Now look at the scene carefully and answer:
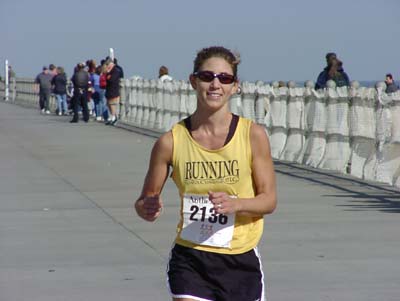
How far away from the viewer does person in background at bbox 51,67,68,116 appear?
138 ft

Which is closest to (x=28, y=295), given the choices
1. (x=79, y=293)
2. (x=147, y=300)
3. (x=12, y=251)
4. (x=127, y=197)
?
(x=79, y=293)

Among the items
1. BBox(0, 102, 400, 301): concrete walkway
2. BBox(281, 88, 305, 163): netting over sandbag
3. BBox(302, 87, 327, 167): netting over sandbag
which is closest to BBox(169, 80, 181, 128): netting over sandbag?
BBox(281, 88, 305, 163): netting over sandbag

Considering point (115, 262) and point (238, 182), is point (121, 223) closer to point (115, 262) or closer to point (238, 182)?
point (115, 262)

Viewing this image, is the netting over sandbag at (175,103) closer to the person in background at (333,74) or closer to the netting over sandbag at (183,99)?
the netting over sandbag at (183,99)

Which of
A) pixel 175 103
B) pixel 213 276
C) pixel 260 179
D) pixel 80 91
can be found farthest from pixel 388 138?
pixel 80 91

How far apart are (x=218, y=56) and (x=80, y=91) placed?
1209 inches

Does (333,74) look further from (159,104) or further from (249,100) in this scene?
(159,104)

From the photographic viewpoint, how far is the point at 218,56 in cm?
534

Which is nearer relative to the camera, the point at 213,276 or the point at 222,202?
the point at 222,202

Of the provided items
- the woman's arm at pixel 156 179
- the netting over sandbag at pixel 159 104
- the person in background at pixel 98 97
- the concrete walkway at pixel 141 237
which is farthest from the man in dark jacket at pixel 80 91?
the woman's arm at pixel 156 179

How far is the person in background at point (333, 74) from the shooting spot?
1986 cm

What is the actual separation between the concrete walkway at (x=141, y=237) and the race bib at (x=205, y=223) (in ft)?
9.02

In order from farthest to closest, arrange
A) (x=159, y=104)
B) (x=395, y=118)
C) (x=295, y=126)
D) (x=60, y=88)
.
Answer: (x=60, y=88), (x=159, y=104), (x=295, y=126), (x=395, y=118)

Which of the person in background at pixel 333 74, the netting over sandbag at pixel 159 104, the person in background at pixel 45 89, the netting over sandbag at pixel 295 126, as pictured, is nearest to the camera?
the netting over sandbag at pixel 295 126
